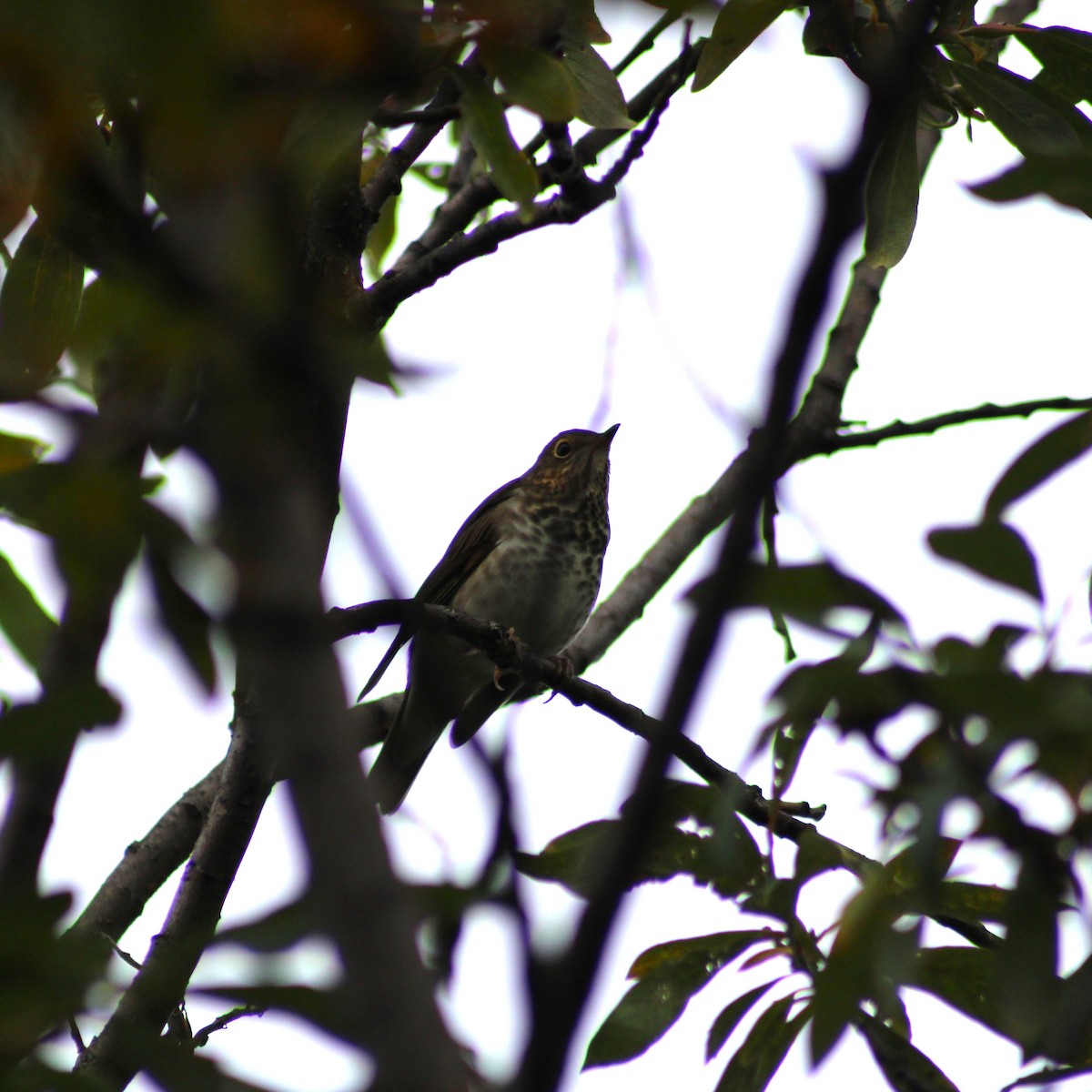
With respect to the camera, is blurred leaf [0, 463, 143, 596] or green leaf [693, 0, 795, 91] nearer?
blurred leaf [0, 463, 143, 596]

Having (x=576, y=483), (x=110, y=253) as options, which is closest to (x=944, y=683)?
(x=110, y=253)

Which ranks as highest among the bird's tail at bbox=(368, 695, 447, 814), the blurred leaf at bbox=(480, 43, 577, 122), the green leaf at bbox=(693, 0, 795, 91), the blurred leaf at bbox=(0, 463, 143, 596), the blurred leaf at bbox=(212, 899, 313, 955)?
the green leaf at bbox=(693, 0, 795, 91)

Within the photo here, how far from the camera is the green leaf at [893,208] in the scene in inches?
153

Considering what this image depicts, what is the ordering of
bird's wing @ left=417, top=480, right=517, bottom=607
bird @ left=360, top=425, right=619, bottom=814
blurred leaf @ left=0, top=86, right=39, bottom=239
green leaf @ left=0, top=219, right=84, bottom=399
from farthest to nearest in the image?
1. bird's wing @ left=417, top=480, right=517, bottom=607
2. bird @ left=360, top=425, right=619, bottom=814
3. green leaf @ left=0, top=219, right=84, bottom=399
4. blurred leaf @ left=0, top=86, right=39, bottom=239

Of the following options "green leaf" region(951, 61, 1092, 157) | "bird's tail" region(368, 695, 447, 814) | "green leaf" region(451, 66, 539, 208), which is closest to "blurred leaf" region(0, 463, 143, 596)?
"green leaf" region(451, 66, 539, 208)

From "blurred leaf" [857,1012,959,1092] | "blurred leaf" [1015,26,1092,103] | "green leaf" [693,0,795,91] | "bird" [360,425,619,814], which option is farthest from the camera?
"bird" [360,425,619,814]

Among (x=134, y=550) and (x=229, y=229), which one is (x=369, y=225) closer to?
(x=134, y=550)

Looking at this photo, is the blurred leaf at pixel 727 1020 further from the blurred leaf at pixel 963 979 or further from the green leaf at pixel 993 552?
the green leaf at pixel 993 552

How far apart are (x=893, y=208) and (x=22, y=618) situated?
263 cm

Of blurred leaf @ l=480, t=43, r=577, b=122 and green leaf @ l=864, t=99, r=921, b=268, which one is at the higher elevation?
green leaf @ l=864, t=99, r=921, b=268

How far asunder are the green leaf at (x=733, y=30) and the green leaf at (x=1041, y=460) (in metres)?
1.84

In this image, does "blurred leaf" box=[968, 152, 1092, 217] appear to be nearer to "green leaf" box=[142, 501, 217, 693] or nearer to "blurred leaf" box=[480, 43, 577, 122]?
"green leaf" box=[142, 501, 217, 693]

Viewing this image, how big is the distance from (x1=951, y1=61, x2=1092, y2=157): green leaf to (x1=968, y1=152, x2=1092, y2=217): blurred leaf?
2.10m

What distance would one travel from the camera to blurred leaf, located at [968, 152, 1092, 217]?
159cm
